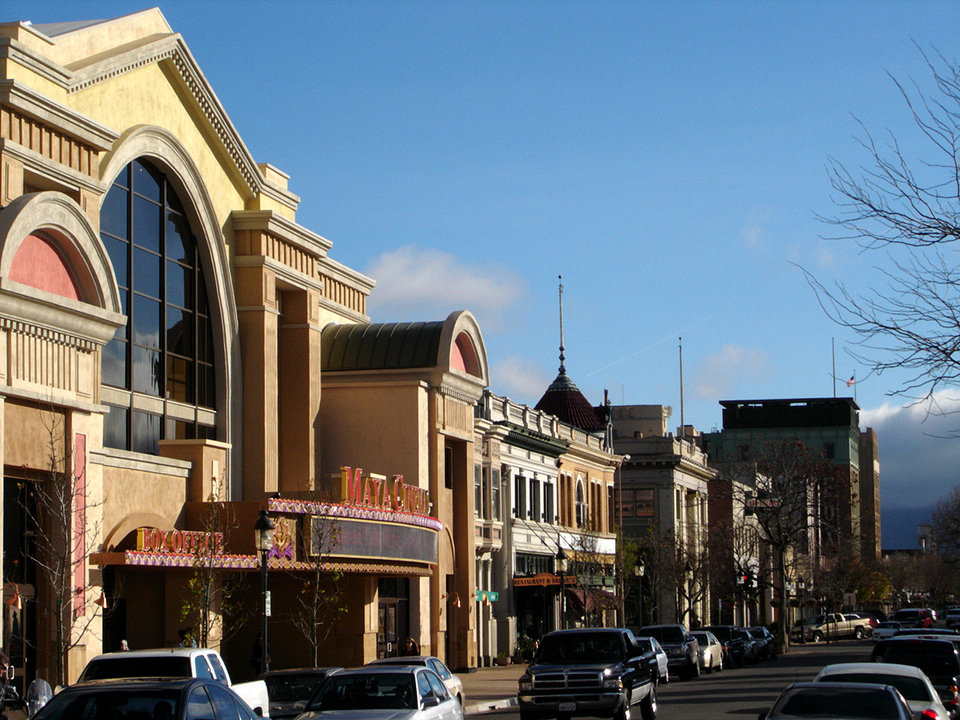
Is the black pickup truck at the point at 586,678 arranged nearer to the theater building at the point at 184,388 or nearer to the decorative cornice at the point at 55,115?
the theater building at the point at 184,388

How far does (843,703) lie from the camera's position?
16406 mm

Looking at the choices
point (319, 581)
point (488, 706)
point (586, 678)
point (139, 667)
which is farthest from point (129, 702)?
point (319, 581)

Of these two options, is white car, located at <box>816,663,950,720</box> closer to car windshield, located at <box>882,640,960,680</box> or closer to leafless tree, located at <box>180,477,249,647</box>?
car windshield, located at <box>882,640,960,680</box>

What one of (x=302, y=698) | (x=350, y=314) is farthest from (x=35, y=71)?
(x=350, y=314)

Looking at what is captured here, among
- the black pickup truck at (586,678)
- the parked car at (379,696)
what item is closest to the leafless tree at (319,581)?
the black pickup truck at (586,678)

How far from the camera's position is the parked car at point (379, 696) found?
61.4 ft

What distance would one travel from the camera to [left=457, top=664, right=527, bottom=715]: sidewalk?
118ft

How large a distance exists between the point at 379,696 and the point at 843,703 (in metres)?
6.11

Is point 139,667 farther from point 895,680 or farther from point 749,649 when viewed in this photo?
point 749,649

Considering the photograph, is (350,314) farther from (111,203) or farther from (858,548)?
(858,548)

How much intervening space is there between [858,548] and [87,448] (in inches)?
3318

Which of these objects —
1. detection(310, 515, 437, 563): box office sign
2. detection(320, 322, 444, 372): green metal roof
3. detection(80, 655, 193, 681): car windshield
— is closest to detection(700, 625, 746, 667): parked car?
detection(310, 515, 437, 563): box office sign

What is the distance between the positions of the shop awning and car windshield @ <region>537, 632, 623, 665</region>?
34.3m

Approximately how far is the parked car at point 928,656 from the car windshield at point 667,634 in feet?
79.3
